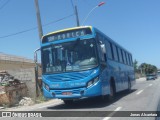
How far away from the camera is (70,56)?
44.2 feet

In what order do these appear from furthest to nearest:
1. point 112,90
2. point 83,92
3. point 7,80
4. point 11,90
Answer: point 7,80
point 11,90
point 112,90
point 83,92

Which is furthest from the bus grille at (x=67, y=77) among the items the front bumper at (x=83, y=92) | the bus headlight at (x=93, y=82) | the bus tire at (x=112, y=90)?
the bus tire at (x=112, y=90)

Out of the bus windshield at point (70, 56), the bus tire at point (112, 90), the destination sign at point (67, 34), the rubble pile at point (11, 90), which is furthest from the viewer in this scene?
the rubble pile at point (11, 90)

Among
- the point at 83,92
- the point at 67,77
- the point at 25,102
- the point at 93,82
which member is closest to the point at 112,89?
the point at 93,82

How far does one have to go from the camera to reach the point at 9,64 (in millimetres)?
36688

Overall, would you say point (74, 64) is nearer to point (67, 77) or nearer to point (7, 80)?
point (67, 77)

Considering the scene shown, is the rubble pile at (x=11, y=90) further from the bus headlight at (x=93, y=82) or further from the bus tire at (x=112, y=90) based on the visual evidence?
the bus headlight at (x=93, y=82)

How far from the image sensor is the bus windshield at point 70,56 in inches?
522

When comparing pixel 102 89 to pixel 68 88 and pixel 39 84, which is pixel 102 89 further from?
pixel 39 84

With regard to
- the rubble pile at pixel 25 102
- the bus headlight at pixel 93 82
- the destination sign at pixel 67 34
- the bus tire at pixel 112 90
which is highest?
A: the destination sign at pixel 67 34

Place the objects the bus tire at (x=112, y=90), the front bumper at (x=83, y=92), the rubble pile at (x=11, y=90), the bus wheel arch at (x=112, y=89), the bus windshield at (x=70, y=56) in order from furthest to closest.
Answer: the rubble pile at (x=11, y=90)
the bus wheel arch at (x=112, y=89)
the bus tire at (x=112, y=90)
the bus windshield at (x=70, y=56)
the front bumper at (x=83, y=92)

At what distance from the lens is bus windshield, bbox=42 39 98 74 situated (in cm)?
1325

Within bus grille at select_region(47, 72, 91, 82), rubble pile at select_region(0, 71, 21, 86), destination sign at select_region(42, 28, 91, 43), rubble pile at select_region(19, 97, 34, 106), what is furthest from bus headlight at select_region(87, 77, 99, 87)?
rubble pile at select_region(0, 71, 21, 86)

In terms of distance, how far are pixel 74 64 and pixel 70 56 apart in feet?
1.22
